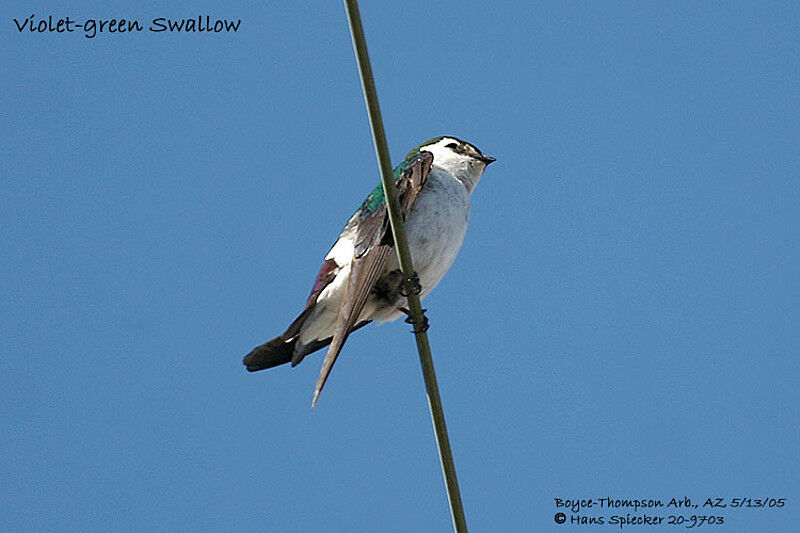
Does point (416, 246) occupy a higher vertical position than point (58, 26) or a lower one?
lower

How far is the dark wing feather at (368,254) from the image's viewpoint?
16.0 ft

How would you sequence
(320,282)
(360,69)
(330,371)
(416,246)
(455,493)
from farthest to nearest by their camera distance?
(320,282), (416,246), (330,371), (455,493), (360,69)

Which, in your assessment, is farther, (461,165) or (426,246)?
(461,165)

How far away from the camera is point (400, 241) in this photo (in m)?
3.89

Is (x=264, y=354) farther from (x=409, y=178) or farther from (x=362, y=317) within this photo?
(x=409, y=178)

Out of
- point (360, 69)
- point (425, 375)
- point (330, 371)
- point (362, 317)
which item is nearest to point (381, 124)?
point (360, 69)

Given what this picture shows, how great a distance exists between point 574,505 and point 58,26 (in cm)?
370

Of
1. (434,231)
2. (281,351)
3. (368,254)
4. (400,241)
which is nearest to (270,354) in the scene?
(281,351)

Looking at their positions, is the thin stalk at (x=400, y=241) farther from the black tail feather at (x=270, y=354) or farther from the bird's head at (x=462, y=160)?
the bird's head at (x=462, y=160)

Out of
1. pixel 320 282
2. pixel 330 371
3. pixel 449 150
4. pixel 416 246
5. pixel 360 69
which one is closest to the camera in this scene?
pixel 360 69

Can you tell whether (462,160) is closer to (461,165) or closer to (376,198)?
(461,165)

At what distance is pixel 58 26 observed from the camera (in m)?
5.68

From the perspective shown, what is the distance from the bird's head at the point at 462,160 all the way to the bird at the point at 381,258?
0.15 m

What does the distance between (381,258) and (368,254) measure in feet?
0.25
